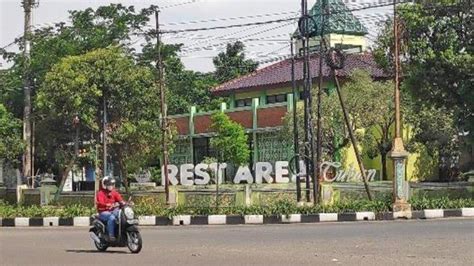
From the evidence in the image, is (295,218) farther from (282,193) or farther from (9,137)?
(9,137)

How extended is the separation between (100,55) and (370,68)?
17.9 metres

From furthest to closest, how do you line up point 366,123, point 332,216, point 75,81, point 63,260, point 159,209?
point 366,123 < point 75,81 < point 159,209 < point 332,216 < point 63,260

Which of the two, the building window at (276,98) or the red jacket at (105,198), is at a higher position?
the building window at (276,98)

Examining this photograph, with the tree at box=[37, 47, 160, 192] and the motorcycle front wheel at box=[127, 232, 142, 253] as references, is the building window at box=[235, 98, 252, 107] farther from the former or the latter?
the motorcycle front wheel at box=[127, 232, 142, 253]

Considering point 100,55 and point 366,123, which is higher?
point 100,55

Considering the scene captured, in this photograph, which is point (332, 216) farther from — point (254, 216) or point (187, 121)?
point (187, 121)

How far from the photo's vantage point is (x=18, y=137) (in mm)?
39281

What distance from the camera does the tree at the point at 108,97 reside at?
30.5 metres

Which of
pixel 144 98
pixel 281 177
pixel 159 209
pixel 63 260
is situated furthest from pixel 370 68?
pixel 63 260

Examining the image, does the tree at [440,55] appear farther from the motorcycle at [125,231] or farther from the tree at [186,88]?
the tree at [186,88]

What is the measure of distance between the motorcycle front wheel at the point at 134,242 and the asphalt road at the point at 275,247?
184mm

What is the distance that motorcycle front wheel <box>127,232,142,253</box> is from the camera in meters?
13.2

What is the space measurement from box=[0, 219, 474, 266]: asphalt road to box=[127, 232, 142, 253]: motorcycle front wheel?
184 mm

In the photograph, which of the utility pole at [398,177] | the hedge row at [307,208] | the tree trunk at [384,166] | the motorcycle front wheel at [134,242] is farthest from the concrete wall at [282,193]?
the tree trunk at [384,166]
